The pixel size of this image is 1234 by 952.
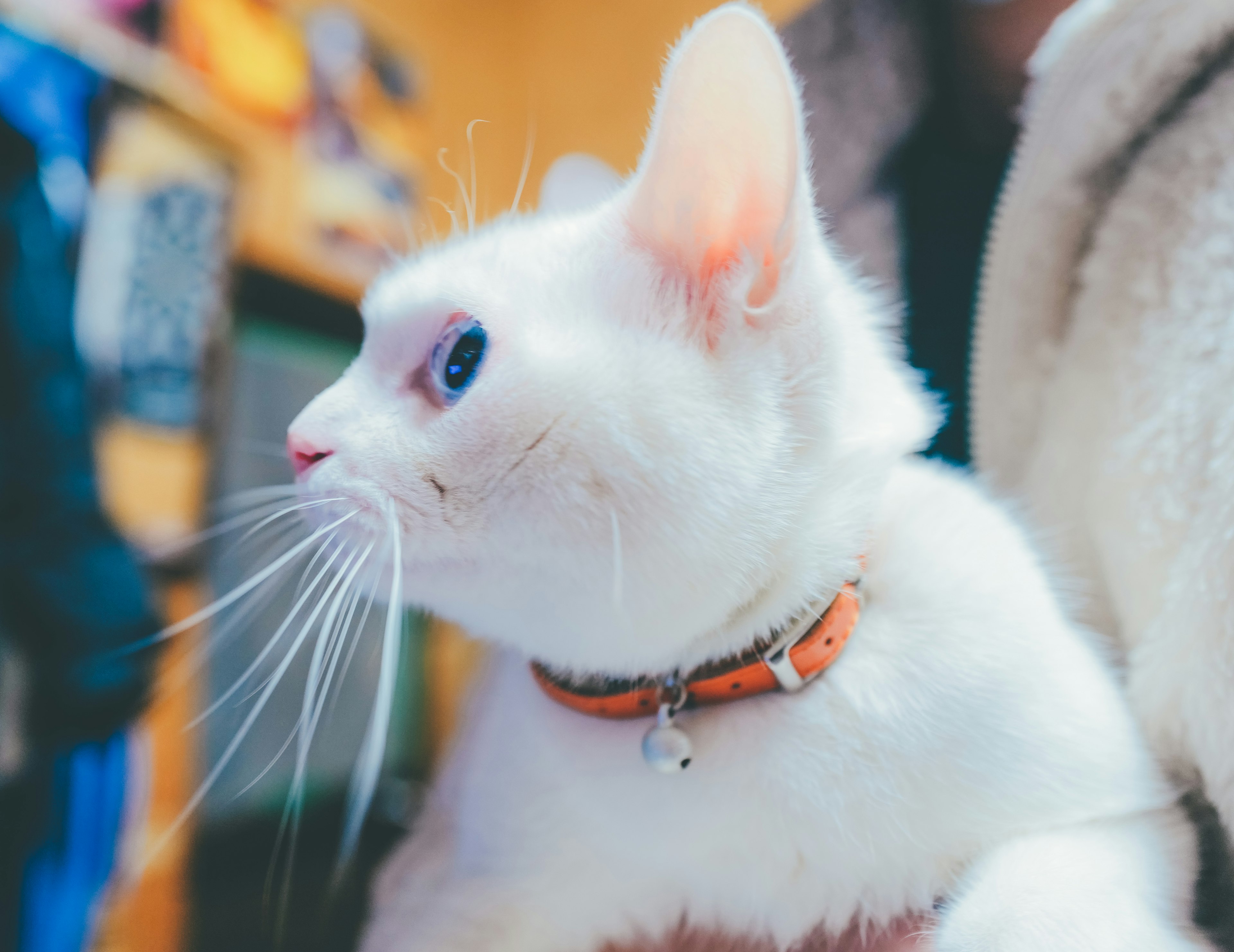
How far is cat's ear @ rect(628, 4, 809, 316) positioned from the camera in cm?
29

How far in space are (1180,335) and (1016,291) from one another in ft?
0.42

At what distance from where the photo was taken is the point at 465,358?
34 centimetres

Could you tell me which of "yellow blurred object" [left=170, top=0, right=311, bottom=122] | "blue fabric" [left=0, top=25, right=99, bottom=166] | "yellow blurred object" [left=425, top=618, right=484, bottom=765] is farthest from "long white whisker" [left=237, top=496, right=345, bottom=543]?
"yellow blurred object" [left=170, top=0, right=311, bottom=122]

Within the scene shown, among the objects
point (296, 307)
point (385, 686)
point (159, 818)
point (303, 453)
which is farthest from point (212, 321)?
point (385, 686)

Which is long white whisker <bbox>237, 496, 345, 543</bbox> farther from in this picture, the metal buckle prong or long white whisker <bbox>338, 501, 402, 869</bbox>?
the metal buckle prong

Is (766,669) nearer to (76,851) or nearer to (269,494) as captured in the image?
(269,494)

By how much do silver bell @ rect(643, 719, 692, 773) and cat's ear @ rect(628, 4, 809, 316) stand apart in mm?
222

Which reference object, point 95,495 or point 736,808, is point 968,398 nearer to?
point 736,808

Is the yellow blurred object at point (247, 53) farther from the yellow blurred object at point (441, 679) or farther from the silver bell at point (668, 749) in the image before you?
the silver bell at point (668, 749)

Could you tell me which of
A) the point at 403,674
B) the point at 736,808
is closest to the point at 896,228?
the point at 736,808

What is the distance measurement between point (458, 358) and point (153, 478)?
0.81m

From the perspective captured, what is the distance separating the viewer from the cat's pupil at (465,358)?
1.09 feet

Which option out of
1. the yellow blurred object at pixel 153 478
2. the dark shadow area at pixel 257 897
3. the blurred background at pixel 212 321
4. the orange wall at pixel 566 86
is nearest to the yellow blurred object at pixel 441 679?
the blurred background at pixel 212 321

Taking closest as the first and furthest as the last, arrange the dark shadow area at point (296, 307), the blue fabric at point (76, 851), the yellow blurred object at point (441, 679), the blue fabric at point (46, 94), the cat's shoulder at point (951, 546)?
the cat's shoulder at point (951, 546)
the blue fabric at point (76, 851)
the blue fabric at point (46, 94)
the dark shadow area at point (296, 307)
the yellow blurred object at point (441, 679)
